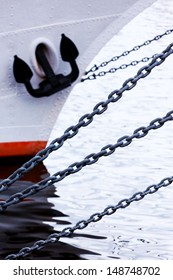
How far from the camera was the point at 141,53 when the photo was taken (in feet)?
89.7

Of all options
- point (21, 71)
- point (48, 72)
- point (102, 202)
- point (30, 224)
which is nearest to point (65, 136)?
point (21, 71)

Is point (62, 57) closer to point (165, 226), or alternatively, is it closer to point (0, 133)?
point (0, 133)

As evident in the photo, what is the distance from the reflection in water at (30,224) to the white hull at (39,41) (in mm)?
564

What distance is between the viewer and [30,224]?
28.6 ft

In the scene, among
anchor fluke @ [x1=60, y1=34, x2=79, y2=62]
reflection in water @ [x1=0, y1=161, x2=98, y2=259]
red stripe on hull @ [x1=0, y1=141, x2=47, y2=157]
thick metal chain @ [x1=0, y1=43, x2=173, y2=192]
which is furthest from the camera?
red stripe on hull @ [x1=0, y1=141, x2=47, y2=157]

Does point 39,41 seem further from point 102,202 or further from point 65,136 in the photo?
point 65,136

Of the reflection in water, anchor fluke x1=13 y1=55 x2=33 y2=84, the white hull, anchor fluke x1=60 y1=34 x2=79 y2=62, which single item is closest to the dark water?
the reflection in water

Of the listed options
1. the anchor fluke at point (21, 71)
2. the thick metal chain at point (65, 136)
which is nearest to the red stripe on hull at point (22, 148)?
the anchor fluke at point (21, 71)

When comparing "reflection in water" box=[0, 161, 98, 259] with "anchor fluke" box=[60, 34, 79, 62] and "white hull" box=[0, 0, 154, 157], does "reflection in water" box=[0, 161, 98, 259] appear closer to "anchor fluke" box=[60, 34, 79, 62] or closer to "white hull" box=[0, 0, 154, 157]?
"white hull" box=[0, 0, 154, 157]

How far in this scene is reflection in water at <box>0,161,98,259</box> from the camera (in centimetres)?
788

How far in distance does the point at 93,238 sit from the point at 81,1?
6.80ft

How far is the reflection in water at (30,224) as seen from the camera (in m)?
7.88

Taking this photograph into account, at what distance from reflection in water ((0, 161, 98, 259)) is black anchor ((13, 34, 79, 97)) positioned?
43.2 inches

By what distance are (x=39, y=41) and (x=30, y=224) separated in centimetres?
166
